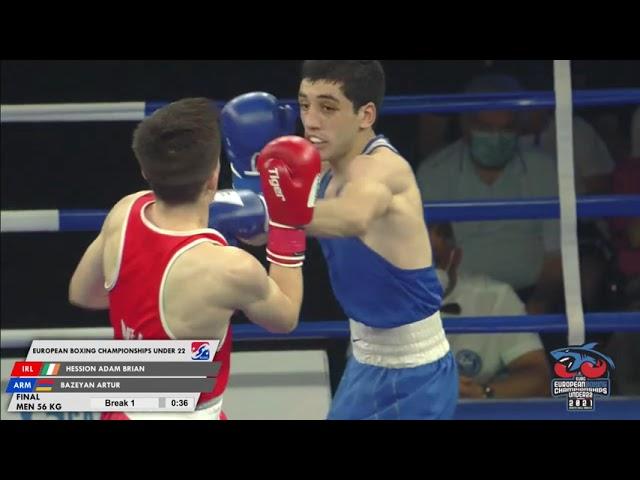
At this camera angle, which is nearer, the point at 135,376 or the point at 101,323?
the point at 135,376

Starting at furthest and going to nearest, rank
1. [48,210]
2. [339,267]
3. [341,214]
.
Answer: [48,210] → [339,267] → [341,214]

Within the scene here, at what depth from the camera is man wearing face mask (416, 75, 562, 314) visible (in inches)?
109

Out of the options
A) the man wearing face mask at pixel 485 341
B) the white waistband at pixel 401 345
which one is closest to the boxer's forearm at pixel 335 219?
the white waistband at pixel 401 345

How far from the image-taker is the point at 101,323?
280cm

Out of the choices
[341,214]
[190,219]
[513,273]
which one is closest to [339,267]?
[341,214]

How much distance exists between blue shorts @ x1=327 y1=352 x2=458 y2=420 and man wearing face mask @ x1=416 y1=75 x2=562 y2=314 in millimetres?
657

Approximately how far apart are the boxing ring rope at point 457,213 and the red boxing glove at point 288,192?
2.32 feet

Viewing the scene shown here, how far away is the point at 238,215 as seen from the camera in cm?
195

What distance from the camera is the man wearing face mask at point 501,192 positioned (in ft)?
9.11

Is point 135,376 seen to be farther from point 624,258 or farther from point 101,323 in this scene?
point 624,258

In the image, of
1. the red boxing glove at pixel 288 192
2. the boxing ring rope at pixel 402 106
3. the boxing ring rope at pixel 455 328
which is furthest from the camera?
the boxing ring rope at pixel 402 106

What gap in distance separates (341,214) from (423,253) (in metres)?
0.22

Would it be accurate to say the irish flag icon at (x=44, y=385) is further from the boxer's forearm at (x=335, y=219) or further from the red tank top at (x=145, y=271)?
the boxer's forearm at (x=335, y=219)

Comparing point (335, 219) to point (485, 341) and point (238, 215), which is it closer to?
point (238, 215)
